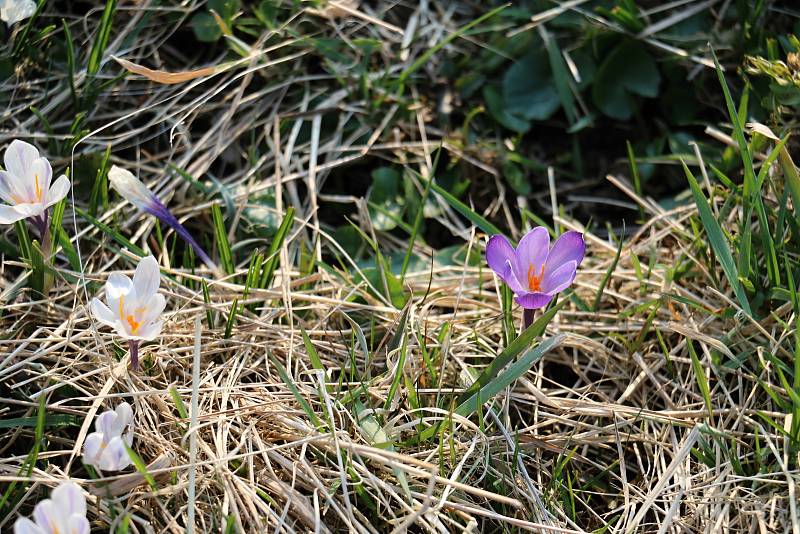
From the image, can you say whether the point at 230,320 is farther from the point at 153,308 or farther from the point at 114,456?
the point at 114,456

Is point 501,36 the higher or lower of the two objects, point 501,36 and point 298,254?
the higher

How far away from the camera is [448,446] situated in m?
1.52

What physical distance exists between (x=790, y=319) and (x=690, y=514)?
0.47 metres

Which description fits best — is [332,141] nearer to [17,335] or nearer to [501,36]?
[501,36]

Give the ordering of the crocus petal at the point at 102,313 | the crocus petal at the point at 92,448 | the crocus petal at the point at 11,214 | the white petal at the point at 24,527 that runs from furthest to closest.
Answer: the crocus petal at the point at 11,214 < the crocus petal at the point at 102,313 < the crocus petal at the point at 92,448 < the white petal at the point at 24,527

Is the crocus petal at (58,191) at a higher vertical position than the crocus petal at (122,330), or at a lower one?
higher

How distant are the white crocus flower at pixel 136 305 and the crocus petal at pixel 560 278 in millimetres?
684

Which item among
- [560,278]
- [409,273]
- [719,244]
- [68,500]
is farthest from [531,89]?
[68,500]

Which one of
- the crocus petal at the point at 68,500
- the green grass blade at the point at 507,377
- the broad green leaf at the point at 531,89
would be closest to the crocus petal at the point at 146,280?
the crocus petal at the point at 68,500

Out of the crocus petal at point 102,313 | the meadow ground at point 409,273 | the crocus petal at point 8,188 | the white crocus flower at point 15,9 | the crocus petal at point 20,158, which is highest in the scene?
the white crocus flower at point 15,9

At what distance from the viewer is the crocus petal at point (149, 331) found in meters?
1.40

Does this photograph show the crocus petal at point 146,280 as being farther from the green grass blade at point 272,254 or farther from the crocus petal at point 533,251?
the crocus petal at point 533,251

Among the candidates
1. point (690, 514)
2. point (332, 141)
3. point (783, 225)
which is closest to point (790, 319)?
point (783, 225)

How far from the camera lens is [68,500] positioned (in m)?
1.20
